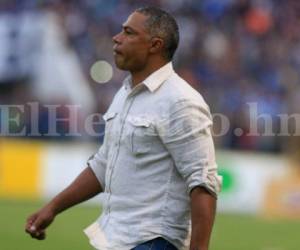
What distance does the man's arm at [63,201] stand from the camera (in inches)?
205

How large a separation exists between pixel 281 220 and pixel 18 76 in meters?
6.34

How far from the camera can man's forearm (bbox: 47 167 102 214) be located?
5.26m

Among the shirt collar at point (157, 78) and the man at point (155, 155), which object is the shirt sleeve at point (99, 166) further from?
the shirt collar at point (157, 78)

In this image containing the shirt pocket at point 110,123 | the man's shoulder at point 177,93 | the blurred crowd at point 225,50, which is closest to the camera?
the man's shoulder at point 177,93

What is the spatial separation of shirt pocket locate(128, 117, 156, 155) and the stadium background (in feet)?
22.5

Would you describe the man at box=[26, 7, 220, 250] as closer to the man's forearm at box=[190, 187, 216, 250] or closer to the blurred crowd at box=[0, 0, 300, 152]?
the man's forearm at box=[190, 187, 216, 250]

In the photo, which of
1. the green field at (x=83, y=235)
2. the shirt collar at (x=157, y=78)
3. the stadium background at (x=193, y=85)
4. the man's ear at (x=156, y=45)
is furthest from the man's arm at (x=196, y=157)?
the stadium background at (x=193, y=85)

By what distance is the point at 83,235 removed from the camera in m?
11.5

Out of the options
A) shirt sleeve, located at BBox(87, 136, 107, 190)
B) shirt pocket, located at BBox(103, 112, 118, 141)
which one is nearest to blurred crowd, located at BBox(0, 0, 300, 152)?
shirt sleeve, located at BBox(87, 136, 107, 190)

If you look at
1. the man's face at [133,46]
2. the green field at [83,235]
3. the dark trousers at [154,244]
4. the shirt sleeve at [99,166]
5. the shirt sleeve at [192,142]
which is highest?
the man's face at [133,46]

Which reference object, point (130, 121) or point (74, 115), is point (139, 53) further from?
point (74, 115)

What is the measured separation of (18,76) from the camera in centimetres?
1877

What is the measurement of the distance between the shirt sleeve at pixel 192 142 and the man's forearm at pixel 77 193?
67 cm

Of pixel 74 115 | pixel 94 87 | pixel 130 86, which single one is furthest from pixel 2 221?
pixel 130 86
